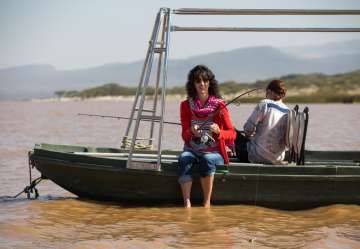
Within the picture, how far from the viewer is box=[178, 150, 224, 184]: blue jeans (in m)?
9.02

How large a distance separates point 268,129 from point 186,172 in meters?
1.14

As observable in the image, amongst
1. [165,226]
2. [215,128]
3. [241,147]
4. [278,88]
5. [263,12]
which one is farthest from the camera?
[241,147]

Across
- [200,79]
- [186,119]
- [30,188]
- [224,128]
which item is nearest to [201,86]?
[200,79]

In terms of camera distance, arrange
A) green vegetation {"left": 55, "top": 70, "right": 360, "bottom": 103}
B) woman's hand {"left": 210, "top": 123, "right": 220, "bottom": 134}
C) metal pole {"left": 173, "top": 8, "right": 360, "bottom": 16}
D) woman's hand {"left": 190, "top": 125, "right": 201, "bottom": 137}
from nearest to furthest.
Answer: woman's hand {"left": 210, "top": 123, "right": 220, "bottom": 134}, woman's hand {"left": 190, "top": 125, "right": 201, "bottom": 137}, metal pole {"left": 173, "top": 8, "right": 360, "bottom": 16}, green vegetation {"left": 55, "top": 70, "right": 360, "bottom": 103}

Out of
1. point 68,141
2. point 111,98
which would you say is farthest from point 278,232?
point 111,98

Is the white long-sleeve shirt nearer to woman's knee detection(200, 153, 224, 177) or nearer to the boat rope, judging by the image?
woman's knee detection(200, 153, 224, 177)

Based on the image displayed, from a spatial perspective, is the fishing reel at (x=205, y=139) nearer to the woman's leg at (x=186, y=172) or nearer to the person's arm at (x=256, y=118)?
the woman's leg at (x=186, y=172)

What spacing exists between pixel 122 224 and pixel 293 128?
2343mm

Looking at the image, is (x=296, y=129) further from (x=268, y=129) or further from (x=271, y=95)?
(x=271, y=95)

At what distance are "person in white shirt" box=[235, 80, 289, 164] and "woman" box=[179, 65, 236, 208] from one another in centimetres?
41

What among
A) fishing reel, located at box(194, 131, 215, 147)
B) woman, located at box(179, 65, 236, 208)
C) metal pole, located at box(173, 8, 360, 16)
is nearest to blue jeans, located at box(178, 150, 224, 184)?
woman, located at box(179, 65, 236, 208)

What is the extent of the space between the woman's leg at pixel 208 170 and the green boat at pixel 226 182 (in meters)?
0.11

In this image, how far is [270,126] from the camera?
929 cm

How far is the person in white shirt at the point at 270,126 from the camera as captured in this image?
9281 millimetres
